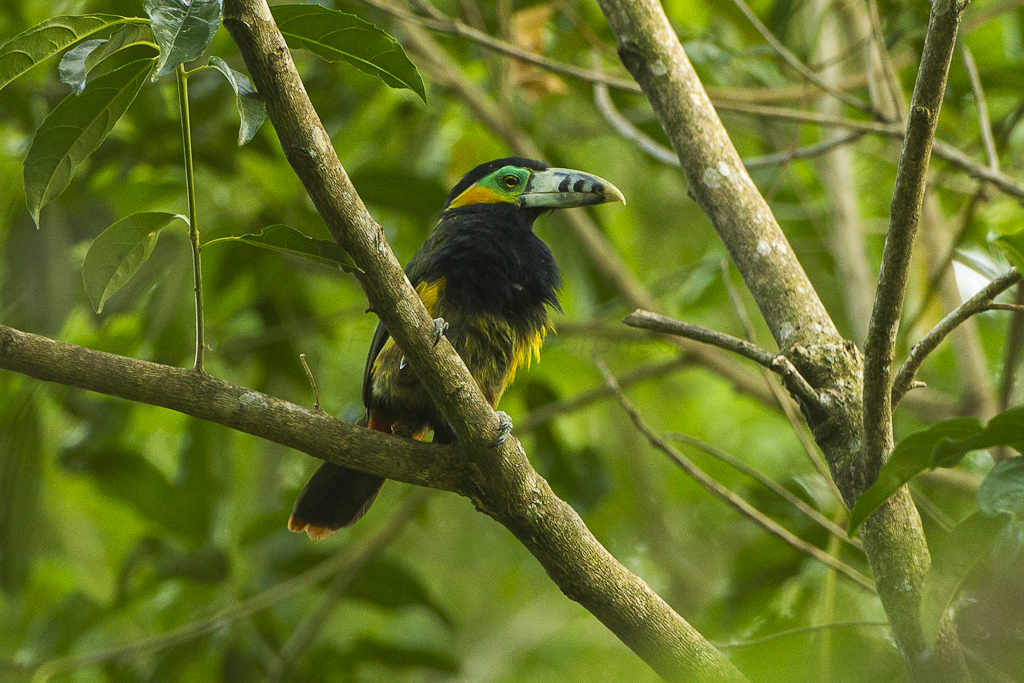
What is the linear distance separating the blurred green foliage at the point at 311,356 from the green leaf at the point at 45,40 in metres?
1.45

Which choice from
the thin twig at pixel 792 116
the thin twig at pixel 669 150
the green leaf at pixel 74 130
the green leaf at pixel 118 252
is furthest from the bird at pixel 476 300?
the green leaf at pixel 74 130

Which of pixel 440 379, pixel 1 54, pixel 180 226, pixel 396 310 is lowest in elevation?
pixel 180 226

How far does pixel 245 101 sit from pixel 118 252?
1.37 feet

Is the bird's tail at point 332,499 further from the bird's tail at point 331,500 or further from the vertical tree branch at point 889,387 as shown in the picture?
the vertical tree branch at point 889,387

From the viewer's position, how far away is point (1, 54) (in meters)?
1.50

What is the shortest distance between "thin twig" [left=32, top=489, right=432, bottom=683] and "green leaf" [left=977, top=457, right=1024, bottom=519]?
2.70 metres

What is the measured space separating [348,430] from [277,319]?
2.56 metres

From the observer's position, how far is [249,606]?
3.62 metres

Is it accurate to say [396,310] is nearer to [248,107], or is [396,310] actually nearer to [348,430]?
[348,430]

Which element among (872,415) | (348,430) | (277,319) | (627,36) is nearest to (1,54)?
(348,430)

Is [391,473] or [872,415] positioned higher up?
[872,415]

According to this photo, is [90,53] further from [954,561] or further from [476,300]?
[954,561]

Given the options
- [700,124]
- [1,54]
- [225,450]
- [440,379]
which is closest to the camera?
[1,54]

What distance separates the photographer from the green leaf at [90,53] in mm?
1490
